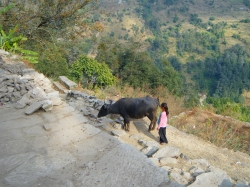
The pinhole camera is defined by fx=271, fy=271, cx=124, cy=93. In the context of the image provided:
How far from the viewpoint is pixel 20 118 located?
16.9 feet

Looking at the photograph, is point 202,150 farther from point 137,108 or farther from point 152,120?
point 137,108

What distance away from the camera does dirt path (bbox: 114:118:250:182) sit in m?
5.12

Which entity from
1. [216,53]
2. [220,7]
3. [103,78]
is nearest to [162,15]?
[220,7]

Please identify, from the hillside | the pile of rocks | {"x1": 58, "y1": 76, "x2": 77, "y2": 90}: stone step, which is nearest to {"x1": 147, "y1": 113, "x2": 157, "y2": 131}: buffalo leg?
the pile of rocks

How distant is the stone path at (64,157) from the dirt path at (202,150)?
91 centimetres

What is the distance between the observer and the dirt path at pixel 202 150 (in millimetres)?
5116

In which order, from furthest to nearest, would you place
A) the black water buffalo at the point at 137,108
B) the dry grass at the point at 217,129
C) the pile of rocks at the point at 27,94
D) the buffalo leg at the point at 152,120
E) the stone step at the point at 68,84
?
1. the stone step at the point at 68,84
2. the dry grass at the point at 217,129
3. the buffalo leg at the point at 152,120
4. the black water buffalo at the point at 137,108
5. the pile of rocks at the point at 27,94

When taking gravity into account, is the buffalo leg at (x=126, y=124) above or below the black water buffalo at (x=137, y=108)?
below

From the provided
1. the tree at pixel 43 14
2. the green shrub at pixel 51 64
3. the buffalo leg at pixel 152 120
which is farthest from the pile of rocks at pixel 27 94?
the tree at pixel 43 14

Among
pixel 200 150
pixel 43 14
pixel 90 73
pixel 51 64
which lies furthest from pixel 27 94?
pixel 51 64

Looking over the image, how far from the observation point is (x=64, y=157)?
4082 mm

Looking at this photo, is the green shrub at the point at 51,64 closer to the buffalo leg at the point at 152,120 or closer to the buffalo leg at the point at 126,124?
the buffalo leg at the point at 126,124

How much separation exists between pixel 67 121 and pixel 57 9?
8846 mm

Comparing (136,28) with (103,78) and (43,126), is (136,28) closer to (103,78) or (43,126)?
(103,78)
